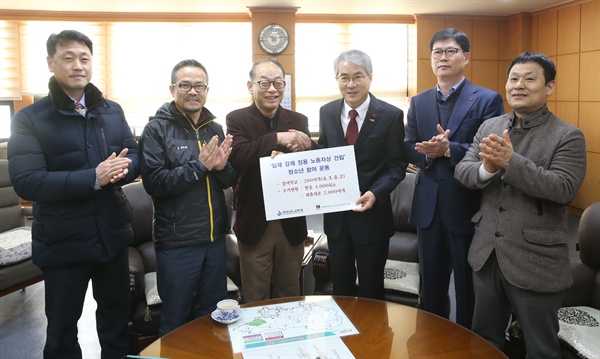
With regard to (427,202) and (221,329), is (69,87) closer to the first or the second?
(221,329)

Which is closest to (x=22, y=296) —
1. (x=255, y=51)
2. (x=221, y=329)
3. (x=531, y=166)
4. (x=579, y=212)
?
(x=221, y=329)

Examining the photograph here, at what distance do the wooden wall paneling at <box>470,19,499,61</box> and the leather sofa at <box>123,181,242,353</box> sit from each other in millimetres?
5615

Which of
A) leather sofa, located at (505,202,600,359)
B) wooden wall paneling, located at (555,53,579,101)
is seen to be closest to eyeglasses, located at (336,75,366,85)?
leather sofa, located at (505,202,600,359)

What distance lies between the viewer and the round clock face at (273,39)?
6.68 metres

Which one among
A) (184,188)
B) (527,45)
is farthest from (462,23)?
(184,188)

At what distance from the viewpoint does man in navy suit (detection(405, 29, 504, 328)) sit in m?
2.21

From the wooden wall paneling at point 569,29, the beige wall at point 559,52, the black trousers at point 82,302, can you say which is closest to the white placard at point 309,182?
the black trousers at point 82,302

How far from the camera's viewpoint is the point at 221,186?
7.39 feet

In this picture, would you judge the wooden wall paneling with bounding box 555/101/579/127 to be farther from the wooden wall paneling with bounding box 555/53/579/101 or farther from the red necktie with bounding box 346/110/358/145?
the red necktie with bounding box 346/110/358/145

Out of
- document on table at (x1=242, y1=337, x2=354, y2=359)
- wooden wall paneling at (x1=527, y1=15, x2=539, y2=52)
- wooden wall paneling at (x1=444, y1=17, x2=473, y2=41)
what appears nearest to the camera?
document on table at (x1=242, y1=337, x2=354, y2=359)

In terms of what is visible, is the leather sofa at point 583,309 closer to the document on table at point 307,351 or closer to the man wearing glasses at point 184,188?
the document on table at point 307,351

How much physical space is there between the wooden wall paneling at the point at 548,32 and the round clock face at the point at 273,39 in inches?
145

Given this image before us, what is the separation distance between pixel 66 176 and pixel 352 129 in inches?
50.9

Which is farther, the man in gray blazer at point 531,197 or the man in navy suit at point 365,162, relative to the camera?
the man in navy suit at point 365,162
